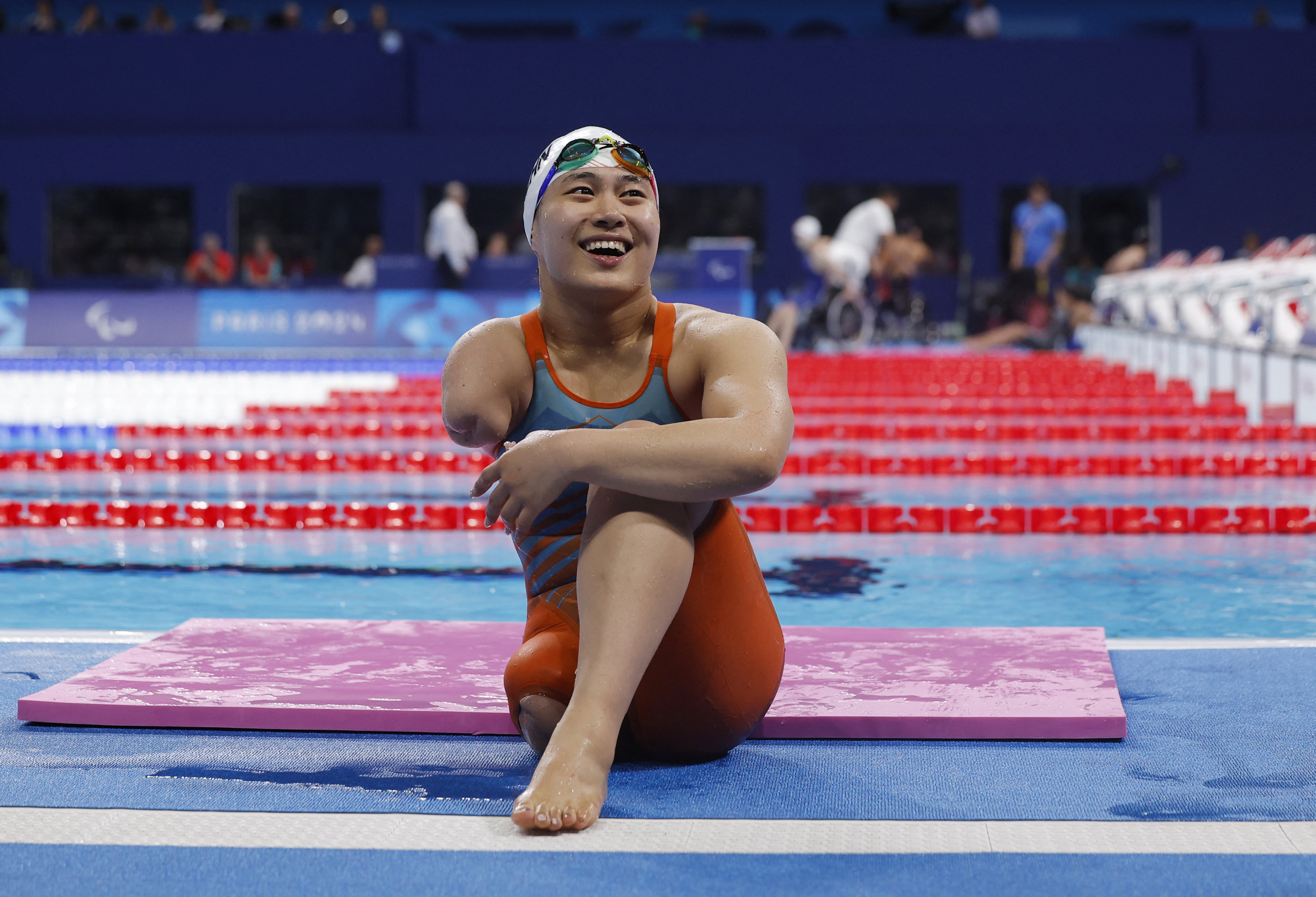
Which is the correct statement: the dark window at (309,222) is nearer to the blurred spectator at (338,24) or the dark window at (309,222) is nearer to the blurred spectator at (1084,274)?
the blurred spectator at (338,24)

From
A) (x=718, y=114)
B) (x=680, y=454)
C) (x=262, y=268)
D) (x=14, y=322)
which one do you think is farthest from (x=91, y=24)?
(x=680, y=454)

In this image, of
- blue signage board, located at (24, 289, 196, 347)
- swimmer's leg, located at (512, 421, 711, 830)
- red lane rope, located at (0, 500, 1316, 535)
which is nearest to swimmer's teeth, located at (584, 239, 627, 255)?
swimmer's leg, located at (512, 421, 711, 830)

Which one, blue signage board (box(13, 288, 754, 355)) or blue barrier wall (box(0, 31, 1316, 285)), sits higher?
blue barrier wall (box(0, 31, 1316, 285))

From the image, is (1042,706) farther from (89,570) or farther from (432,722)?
(89,570)

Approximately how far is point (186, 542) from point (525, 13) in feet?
58.2

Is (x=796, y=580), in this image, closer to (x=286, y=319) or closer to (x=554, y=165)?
(x=554, y=165)

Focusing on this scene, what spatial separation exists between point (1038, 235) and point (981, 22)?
4035mm

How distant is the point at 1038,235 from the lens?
1666 cm

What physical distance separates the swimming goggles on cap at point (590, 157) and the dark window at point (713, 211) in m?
17.6

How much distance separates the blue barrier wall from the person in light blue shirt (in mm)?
2748

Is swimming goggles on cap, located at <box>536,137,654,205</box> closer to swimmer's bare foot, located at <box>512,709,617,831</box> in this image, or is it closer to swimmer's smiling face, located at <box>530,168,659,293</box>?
swimmer's smiling face, located at <box>530,168,659,293</box>

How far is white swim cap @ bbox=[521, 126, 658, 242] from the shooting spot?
2400mm

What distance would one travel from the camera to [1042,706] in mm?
2623

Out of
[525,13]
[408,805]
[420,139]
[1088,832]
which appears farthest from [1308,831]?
[525,13]
